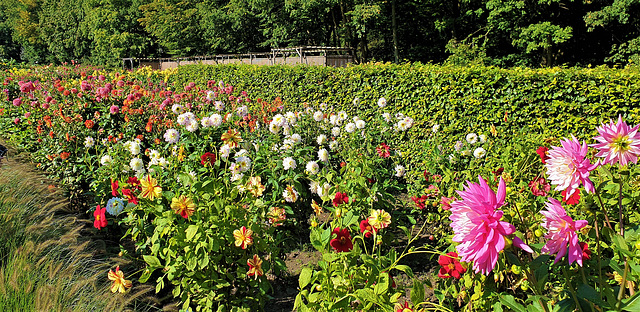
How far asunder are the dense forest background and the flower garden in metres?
6.90

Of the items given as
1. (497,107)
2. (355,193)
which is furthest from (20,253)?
(497,107)

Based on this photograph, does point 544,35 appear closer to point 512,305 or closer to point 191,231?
point 191,231

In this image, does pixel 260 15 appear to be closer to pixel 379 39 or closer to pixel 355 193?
pixel 379 39

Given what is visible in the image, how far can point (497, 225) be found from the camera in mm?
828

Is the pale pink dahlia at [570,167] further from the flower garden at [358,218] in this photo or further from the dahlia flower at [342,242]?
the dahlia flower at [342,242]

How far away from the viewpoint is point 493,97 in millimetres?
5391

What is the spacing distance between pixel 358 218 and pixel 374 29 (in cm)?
2417

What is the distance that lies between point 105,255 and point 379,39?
25349 mm

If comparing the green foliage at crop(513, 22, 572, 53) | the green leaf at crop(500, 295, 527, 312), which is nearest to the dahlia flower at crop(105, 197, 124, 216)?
the green leaf at crop(500, 295, 527, 312)

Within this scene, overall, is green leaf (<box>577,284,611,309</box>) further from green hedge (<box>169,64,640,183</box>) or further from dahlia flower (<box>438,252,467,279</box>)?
green hedge (<box>169,64,640,183</box>)

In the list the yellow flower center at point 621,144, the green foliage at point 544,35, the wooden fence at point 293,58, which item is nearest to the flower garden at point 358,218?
the yellow flower center at point 621,144

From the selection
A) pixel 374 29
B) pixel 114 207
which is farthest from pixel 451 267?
pixel 374 29

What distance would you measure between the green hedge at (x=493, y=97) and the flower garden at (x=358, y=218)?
132 millimetres

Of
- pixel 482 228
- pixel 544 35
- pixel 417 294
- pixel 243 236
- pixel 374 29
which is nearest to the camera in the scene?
pixel 482 228
